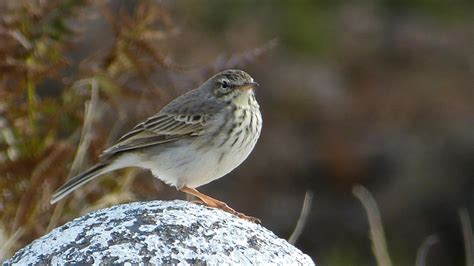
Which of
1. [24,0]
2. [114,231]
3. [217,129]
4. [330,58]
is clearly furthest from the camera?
[330,58]

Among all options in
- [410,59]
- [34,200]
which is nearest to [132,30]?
[34,200]

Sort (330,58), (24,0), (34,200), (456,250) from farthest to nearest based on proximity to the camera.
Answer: (330,58) < (456,250) < (24,0) < (34,200)

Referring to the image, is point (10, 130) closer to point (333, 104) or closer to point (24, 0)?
point (24, 0)

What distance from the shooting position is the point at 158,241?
511 centimetres

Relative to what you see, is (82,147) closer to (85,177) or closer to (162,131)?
(85,177)

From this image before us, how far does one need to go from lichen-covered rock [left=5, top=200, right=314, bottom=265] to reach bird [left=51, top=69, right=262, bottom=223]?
139 centimetres

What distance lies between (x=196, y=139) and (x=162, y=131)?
1.01 feet

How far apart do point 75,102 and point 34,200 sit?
0.95m

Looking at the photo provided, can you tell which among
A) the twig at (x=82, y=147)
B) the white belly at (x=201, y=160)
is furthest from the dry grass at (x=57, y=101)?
the white belly at (x=201, y=160)

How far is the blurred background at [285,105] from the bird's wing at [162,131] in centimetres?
73

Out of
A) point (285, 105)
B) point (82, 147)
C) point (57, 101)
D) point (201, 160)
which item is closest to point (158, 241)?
point (201, 160)

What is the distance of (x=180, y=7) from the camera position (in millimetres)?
17188

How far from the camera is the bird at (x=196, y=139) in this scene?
7023 millimetres

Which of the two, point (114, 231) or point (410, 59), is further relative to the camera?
point (410, 59)
